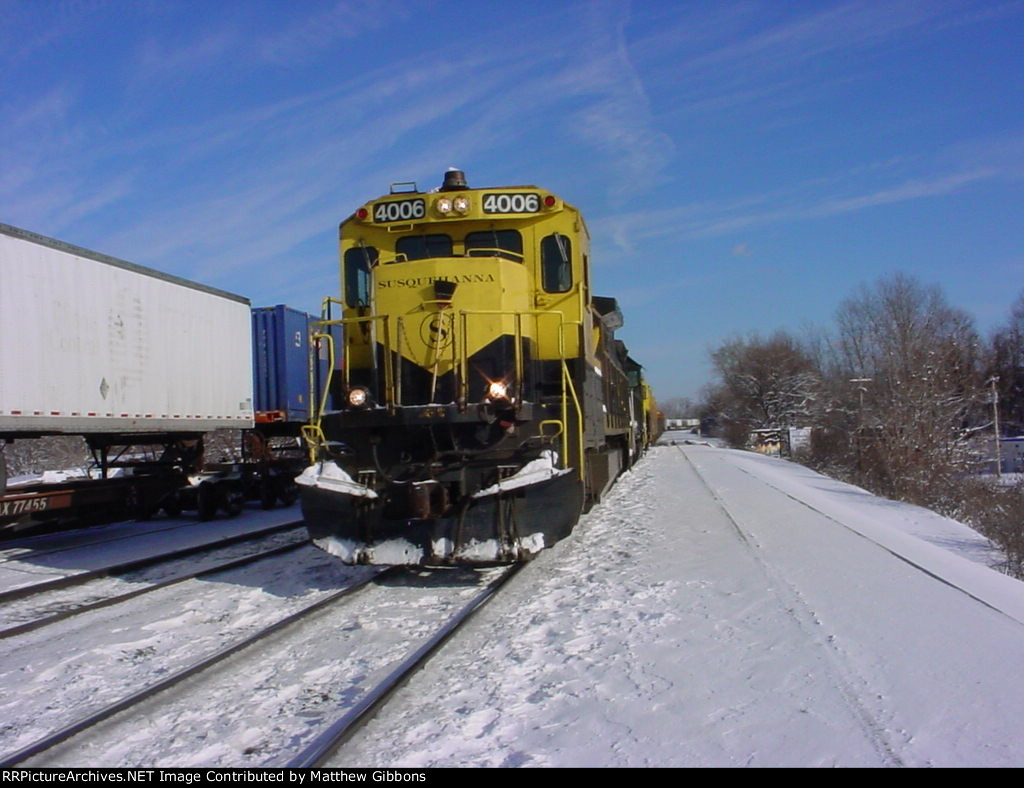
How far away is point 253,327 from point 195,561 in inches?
301

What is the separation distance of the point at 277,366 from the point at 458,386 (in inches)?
406

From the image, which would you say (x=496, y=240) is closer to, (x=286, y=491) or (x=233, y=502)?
→ (x=233, y=502)

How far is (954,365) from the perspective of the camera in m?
29.6

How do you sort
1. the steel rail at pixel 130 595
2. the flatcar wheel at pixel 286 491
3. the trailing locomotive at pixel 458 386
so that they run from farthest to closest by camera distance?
the flatcar wheel at pixel 286 491 < the trailing locomotive at pixel 458 386 < the steel rail at pixel 130 595

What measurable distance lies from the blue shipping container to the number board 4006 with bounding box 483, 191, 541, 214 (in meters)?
8.80

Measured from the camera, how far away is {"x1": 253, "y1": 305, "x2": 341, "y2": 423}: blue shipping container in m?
16.0

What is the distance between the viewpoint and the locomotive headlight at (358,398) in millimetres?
7047

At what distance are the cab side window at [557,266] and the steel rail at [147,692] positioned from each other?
140 inches

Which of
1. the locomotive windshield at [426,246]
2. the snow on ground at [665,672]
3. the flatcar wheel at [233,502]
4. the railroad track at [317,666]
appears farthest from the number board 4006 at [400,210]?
the flatcar wheel at [233,502]

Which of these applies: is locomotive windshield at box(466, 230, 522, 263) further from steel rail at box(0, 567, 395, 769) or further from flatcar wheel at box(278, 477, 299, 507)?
flatcar wheel at box(278, 477, 299, 507)

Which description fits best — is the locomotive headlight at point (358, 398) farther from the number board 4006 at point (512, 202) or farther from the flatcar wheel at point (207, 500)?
the flatcar wheel at point (207, 500)

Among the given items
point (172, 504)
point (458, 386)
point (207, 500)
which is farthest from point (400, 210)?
point (172, 504)
